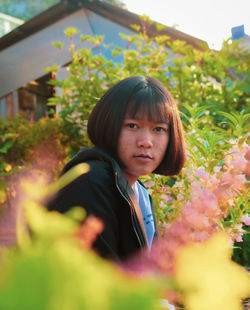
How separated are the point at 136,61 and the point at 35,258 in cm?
522

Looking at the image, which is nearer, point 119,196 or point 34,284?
point 34,284

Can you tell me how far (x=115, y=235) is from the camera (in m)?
1.37

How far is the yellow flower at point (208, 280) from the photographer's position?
26 centimetres

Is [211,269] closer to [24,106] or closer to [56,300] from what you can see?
[56,300]

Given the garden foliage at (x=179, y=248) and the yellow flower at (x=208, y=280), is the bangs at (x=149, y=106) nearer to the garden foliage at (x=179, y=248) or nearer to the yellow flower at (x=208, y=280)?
the garden foliage at (x=179, y=248)

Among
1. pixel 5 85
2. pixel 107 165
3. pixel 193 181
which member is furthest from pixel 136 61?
pixel 5 85

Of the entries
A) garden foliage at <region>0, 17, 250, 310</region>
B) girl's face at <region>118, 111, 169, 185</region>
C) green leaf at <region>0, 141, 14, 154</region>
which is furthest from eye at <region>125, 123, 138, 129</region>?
green leaf at <region>0, 141, 14, 154</region>

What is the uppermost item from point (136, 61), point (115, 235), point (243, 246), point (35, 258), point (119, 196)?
point (136, 61)

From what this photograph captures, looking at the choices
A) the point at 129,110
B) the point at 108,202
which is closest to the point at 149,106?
the point at 129,110

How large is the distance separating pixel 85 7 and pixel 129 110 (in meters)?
7.67

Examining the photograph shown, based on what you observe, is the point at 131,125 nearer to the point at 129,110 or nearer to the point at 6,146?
the point at 129,110

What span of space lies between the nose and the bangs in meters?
0.06

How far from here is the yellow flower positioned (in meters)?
0.26

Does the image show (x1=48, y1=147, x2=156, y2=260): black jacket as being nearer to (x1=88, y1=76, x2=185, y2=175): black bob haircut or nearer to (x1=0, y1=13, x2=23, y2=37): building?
(x1=88, y1=76, x2=185, y2=175): black bob haircut
